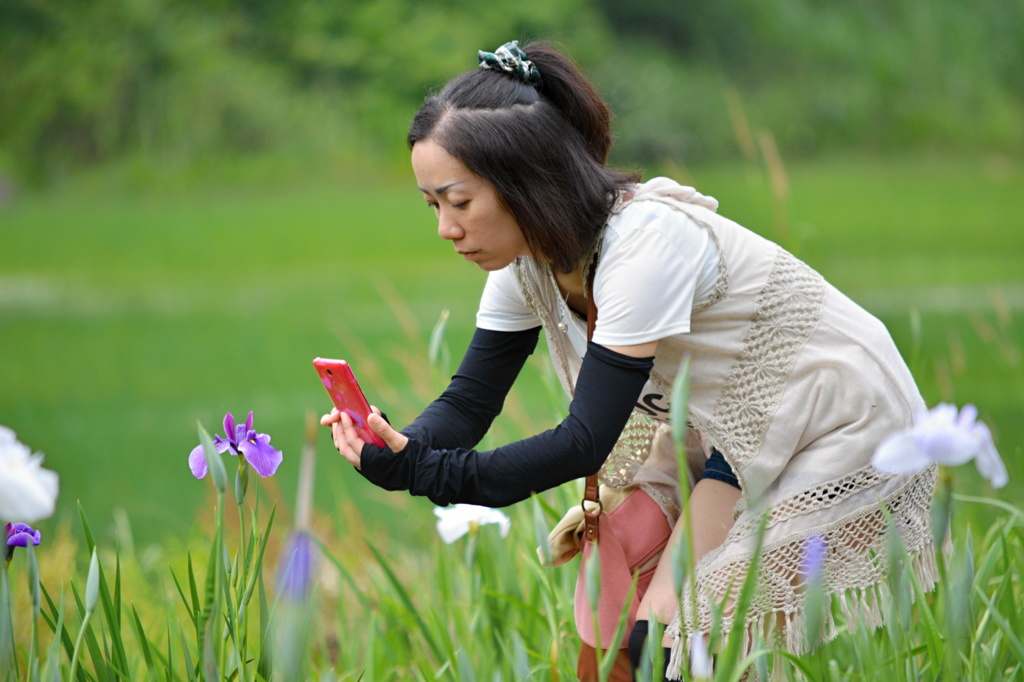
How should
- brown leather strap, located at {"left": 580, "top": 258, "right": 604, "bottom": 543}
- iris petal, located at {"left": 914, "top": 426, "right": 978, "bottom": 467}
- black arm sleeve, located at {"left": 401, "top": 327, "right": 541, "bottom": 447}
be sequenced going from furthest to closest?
black arm sleeve, located at {"left": 401, "top": 327, "right": 541, "bottom": 447}, brown leather strap, located at {"left": 580, "top": 258, "right": 604, "bottom": 543}, iris petal, located at {"left": 914, "top": 426, "right": 978, "bottom": 467}

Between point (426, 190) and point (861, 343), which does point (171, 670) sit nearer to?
point (426, 190)

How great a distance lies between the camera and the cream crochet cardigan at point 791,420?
902 millimetres

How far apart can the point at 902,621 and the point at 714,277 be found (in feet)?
1.24

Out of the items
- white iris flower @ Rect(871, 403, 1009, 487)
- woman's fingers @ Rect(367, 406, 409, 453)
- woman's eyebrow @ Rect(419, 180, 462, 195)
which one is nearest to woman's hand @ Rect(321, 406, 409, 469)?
woman's fingers @ Rect(367, 406, 409, 453)

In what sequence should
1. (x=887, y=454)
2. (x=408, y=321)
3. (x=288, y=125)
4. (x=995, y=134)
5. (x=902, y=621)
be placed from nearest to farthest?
(x=887, y=454) → (x=902, y=621) → (x=408, y=321) → (x=288, y=125) → (x=995, y=134)

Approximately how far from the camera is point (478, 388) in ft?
3.53

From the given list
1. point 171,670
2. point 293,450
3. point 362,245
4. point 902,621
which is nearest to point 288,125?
point 362,245

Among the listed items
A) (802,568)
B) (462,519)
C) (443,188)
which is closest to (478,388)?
(462,519)

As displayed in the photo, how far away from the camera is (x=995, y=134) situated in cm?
507

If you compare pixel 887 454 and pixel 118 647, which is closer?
pixel 887 454

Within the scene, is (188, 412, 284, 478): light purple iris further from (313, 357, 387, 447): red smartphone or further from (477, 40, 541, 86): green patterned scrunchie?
(477, 40, 541, 86): green patterned scrunchie

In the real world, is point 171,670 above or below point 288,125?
below

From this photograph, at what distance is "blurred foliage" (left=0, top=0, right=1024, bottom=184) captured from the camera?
173 inches

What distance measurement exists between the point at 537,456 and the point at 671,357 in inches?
7.5
